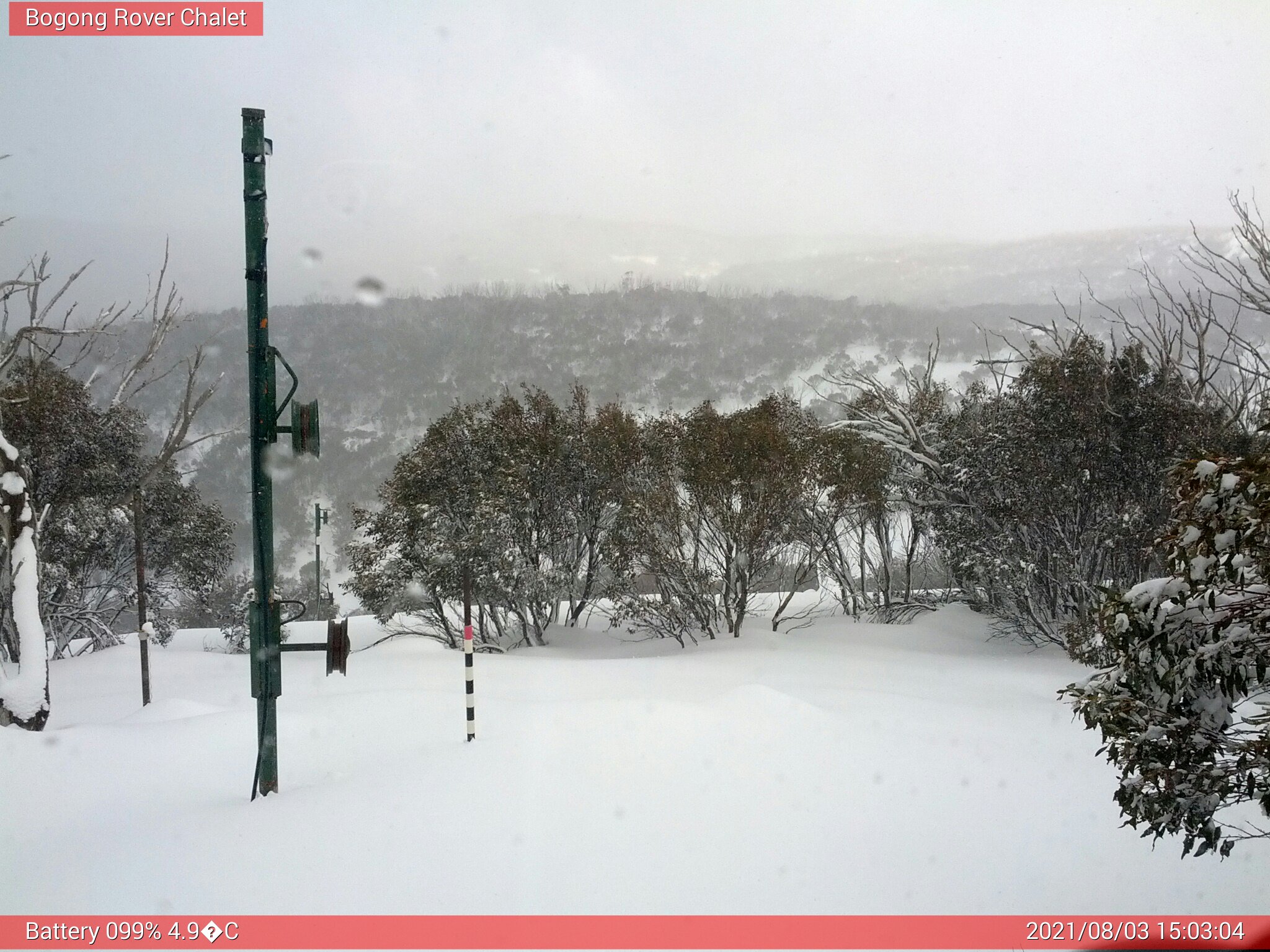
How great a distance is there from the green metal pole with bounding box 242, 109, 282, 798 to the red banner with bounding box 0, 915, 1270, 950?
1421 millimetres

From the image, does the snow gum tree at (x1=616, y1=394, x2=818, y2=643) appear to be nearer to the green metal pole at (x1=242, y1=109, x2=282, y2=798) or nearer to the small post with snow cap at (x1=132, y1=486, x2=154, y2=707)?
the small post with snow cap at (x1=132, y1=486, x2=154, y2=707)

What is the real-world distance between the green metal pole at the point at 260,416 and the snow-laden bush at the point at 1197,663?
4.21m

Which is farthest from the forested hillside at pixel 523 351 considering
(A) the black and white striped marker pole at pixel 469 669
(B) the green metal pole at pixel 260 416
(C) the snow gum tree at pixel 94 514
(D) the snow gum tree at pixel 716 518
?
(B) the green metal pole at pixel 260 416

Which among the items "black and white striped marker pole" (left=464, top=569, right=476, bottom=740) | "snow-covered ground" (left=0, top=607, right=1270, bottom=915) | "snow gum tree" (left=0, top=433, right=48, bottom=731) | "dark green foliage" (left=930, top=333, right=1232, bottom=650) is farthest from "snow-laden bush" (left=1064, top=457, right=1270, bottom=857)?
"snow gum tree" (left=0, top=433, right=48, bottom=731)

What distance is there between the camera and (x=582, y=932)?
3428 mm

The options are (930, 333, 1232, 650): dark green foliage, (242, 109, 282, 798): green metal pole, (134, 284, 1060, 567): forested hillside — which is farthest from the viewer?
(134, 284, 1060, 567): forested hillside

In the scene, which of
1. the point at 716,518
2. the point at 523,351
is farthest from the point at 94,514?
the point at 523,351

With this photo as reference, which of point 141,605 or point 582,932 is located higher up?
point 582,932

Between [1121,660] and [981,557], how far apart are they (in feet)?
33.5

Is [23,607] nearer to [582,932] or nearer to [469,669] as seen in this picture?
[469,669]

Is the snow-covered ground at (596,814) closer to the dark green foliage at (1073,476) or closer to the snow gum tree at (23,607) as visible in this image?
the snow gum tree at (23,607)

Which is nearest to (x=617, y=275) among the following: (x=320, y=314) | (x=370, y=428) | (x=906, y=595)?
(x=320, y=314)

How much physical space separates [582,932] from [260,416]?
329 cm

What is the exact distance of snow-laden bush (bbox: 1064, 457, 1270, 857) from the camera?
2.85 meters
